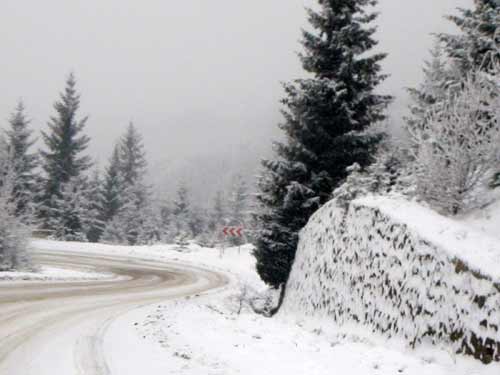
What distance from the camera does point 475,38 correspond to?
1602 centimetres

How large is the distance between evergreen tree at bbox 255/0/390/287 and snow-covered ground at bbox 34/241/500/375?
358 cm

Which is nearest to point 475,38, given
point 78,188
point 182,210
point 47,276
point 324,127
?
point 324,127

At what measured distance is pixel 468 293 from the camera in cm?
565

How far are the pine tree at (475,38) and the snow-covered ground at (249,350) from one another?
11.0 meters

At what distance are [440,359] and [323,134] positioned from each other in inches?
374

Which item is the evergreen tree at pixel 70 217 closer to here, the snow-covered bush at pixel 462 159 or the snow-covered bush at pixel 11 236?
the snow-covered bush at pixel 11 236

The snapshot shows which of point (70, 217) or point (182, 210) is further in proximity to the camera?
point (182, 210)

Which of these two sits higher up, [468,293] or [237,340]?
[468,293]

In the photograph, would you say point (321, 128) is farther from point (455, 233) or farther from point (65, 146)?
point (65, 146)

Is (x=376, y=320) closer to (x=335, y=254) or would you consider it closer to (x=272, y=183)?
(x=335, y=254)

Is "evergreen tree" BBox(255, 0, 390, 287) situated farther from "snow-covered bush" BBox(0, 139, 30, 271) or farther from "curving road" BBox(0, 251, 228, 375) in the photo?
"snow-covered bush" BBox(0, 139, 30, 271)

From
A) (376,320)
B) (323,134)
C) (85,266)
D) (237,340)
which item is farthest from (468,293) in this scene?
(85,266)

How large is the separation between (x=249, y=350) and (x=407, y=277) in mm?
2987

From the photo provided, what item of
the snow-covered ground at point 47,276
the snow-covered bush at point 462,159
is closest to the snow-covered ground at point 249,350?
the snow-covered bush at point 462,159
